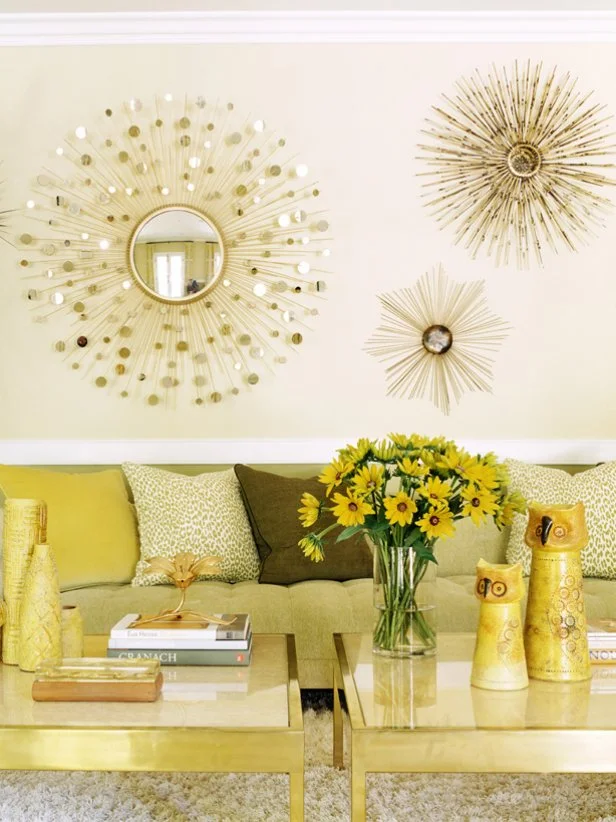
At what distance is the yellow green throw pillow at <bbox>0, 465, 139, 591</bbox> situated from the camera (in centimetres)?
313

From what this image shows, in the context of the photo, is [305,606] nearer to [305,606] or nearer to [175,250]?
[305,606]

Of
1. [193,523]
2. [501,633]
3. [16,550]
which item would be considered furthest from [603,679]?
[193,523]

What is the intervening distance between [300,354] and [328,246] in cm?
47

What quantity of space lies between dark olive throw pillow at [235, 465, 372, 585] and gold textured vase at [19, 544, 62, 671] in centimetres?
130

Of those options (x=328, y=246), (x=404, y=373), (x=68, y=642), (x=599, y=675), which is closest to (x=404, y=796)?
(x=599, y=675)

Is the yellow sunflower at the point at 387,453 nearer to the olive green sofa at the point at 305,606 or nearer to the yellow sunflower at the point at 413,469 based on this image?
the yellow sunflower at the point at 413,469

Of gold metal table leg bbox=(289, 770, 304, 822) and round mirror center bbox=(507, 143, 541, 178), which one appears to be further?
round mirror center bbox=(507, 143, 541, 178)

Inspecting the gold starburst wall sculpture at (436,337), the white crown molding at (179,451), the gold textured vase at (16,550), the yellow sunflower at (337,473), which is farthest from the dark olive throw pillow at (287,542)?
the gold textured vase at (16,550)

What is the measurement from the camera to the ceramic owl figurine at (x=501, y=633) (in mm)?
1766

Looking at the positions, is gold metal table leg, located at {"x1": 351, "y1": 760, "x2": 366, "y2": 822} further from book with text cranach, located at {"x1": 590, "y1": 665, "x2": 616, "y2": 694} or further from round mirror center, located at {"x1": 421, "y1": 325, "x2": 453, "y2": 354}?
round mirror center, located at {"x1": 421, "y1": 325, "x2": 453, "y2": 354}

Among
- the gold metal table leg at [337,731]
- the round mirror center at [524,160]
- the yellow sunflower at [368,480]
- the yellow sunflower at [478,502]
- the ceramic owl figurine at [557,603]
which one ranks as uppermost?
the round mirror center at [524,160]

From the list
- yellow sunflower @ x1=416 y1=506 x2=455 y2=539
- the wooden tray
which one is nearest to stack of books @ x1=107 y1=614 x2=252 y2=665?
the wooden tray

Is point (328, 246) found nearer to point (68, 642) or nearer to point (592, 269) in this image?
point (592, 269)

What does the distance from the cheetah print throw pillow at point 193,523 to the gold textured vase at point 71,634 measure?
1097mm
